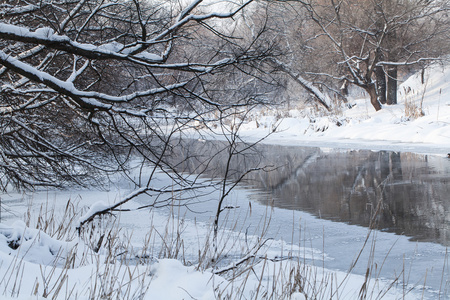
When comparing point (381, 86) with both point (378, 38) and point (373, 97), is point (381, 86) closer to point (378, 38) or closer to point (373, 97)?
point (378, 38)

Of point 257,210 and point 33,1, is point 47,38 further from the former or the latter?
point 257,210

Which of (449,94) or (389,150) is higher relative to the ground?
(449,94)

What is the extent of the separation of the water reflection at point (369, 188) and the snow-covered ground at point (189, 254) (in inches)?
16.5

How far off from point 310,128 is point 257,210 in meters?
13.6

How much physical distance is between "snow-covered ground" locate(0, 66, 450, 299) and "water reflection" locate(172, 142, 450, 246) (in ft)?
1.38

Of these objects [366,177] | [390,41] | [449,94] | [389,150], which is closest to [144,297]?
[366,177]

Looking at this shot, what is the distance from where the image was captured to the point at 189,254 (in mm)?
5012

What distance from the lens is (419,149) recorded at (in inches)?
506

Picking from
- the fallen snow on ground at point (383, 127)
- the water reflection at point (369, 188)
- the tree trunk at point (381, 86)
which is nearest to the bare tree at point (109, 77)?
the water reflection at point (369, 188)

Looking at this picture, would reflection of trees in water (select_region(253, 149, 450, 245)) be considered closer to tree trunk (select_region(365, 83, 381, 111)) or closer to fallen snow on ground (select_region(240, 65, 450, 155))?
fallen snow on ground (select_region(240, 65, 450, 155))

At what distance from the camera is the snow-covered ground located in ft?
8.89

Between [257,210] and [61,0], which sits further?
[257,210]

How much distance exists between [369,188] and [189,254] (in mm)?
4488

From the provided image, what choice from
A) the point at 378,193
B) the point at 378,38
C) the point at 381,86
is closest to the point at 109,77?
the point at 378,193
